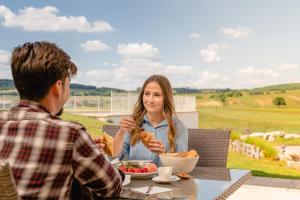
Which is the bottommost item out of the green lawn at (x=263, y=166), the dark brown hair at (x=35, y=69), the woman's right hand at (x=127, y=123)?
the green lawn at (x=263, y=166)

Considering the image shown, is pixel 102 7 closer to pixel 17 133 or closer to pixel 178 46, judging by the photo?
pixel 178 46

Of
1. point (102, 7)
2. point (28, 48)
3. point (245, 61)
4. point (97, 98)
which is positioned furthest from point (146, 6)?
point (28, 48)

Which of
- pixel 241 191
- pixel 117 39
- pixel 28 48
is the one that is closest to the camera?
pixel 28 48

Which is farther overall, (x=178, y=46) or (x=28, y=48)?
(x=178, y=46)

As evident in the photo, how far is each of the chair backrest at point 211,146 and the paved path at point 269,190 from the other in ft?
7.46

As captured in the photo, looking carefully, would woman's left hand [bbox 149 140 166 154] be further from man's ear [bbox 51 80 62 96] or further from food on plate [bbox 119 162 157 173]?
man's ear [bbox 51 80 62 96]

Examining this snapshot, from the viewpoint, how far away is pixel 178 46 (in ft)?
30.1

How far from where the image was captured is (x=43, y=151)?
109 centimetres

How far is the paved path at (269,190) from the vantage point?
477 centimetres

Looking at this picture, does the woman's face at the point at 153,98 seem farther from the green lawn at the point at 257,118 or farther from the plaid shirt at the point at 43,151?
the green lawn at the point at 257,118

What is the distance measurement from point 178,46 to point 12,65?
812 cm

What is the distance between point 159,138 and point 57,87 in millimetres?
1356

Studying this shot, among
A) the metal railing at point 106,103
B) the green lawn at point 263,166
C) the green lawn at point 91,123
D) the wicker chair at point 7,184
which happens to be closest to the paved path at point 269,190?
the green lawn at point 263,166

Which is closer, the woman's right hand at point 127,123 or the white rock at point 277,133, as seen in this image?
the woman's right hand at point 127,123
